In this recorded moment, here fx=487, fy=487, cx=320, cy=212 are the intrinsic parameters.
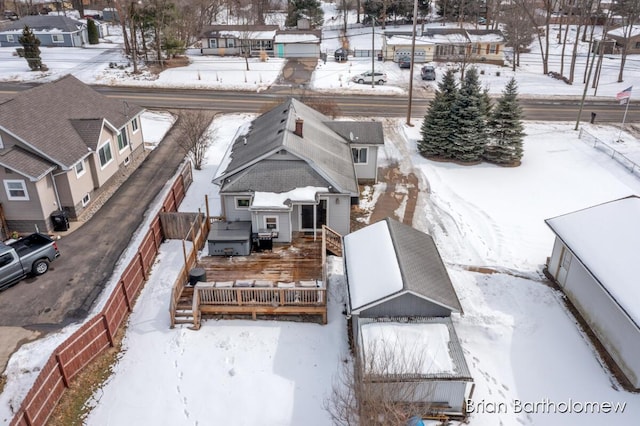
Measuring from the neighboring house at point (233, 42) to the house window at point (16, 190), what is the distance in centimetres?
4603

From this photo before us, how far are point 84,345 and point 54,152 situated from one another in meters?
12.3

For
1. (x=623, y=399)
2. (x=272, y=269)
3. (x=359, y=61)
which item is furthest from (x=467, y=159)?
(x=359, y=61)

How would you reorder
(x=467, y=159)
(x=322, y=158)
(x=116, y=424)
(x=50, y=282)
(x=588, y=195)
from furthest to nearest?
(x=467, y=159) → (x=588, y=195) → (x=322, y=158) → (x=50, y=282) → (x=116, y=424)

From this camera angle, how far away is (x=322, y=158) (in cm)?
2369

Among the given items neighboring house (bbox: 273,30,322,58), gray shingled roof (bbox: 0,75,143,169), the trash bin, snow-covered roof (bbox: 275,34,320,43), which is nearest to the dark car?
neighboring house (bbox: 273,30,322,58)

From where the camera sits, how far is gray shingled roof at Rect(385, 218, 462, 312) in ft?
52.7

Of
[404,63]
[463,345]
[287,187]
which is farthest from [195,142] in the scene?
[404,63]

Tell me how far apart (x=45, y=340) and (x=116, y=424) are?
4.88 meters

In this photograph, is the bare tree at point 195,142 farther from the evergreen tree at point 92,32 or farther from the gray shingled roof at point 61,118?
the evergreen tree at point 92,32

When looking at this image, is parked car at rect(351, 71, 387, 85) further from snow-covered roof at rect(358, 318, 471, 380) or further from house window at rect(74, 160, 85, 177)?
snow-covered roof at rect(358, 318, 471, 380)

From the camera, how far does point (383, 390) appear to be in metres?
12.3

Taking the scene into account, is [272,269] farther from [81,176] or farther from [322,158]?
[81,176]

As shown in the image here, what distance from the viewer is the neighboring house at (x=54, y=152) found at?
74.9 ft

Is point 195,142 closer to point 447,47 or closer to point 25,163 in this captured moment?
point 25,163
